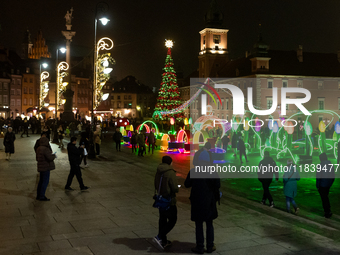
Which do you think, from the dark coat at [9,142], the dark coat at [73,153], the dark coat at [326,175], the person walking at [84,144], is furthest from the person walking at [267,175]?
the dark coat at [9,142]

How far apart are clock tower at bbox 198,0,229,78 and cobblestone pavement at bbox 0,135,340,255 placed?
71.1 m

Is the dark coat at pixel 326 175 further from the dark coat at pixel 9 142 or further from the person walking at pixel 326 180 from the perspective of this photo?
the dark coat at pixel 9 142

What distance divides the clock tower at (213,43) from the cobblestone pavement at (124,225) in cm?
7113

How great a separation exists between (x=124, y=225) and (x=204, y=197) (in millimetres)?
2343

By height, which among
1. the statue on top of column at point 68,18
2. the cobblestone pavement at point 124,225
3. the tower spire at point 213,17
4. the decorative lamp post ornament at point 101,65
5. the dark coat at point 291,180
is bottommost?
the cobblestone pavement at point 124,225

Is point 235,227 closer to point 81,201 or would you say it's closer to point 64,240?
point 64,240

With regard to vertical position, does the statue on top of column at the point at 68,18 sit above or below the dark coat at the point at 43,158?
above

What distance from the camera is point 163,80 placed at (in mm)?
60656

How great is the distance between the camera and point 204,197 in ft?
21.3

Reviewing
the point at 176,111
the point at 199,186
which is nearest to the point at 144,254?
the point at 199,186

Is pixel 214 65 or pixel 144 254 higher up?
pixel 214 65

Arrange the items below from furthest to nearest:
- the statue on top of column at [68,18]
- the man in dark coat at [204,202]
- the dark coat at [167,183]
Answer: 1. the statue on top of column at [68,18]
2. the dark coat at [167,183]
3. the man in dark coat at [204,202]

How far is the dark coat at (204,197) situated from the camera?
6484mm

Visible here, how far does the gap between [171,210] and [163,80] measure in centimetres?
5451
